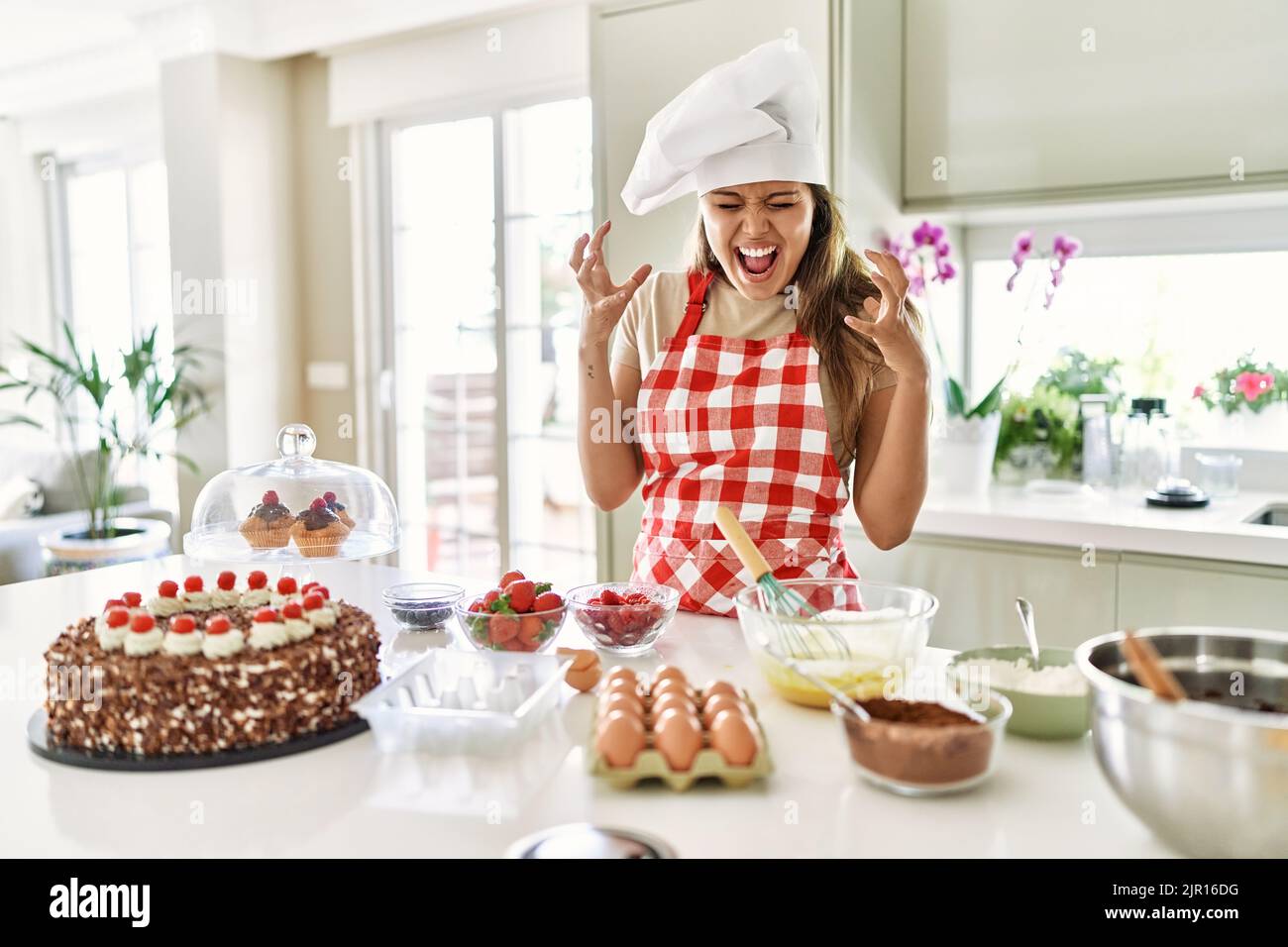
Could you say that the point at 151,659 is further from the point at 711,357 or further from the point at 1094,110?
the point at 1094,110

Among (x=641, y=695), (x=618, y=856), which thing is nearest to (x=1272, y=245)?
(x=641, y=695)

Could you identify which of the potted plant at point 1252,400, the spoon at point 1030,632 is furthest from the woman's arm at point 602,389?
the potted plant at point 1252,400

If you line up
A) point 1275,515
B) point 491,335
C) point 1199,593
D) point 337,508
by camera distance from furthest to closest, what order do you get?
1. point 491,335
2. point 1275,515
3. point 1199,593
4. point 337,508

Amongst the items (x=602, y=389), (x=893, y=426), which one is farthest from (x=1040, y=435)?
(x=602, y=389)

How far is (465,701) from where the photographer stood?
1088 millimetres

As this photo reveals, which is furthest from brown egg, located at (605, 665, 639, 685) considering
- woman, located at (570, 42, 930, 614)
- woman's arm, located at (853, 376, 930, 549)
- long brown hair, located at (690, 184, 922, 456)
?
long brown hair, located at (690, 184, 922, 456)

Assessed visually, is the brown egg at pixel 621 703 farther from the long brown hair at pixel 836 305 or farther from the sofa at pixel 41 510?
the sofa at pixel 41 510

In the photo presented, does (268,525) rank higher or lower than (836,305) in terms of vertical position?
lower

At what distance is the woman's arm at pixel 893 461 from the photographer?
1.54m

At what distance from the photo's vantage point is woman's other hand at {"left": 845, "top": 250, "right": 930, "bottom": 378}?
137 centimetres

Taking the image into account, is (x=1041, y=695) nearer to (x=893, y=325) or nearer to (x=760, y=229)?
(x=893, y=325)

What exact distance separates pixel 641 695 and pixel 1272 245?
7.84 ft

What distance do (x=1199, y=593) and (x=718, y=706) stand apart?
5.07 ft

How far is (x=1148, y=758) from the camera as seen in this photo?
82 centimetres
